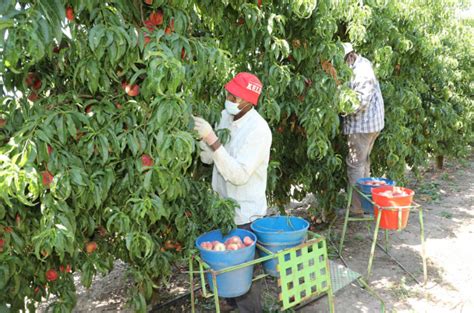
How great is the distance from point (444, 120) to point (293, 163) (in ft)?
10.7

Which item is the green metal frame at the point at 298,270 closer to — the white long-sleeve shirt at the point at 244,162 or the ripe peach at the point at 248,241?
the ripe peach at the point at 248,241

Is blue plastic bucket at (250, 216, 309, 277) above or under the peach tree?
under

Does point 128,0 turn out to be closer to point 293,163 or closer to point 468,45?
point 293,163

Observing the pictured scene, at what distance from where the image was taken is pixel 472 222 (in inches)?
207

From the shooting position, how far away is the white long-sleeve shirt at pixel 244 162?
2529 millimetres

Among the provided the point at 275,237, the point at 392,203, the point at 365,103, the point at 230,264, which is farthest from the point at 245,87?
the point at 365,103

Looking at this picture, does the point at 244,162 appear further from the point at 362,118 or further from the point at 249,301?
the point at 362,118

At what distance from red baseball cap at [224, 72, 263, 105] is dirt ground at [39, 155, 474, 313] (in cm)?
170

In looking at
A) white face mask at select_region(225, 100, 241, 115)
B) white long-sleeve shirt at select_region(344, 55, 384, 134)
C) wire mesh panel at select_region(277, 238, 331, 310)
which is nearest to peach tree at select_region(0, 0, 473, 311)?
white face mask at select_region(225, 100, 241, 115)

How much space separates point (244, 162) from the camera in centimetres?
259

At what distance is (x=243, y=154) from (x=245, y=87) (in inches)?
16.4

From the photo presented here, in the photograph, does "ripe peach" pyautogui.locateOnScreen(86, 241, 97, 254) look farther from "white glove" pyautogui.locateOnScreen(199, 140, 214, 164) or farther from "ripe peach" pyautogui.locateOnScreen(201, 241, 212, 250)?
"white glove" pyautogui.locateOnScreen(199, 140, 214, 164)

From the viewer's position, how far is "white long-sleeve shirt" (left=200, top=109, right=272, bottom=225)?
253cm

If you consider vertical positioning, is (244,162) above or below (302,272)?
above
